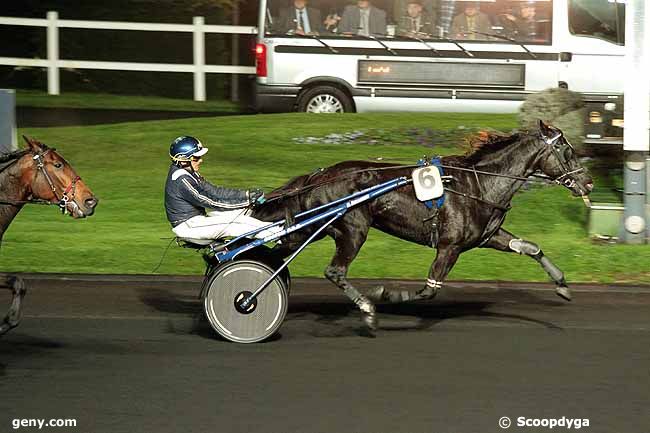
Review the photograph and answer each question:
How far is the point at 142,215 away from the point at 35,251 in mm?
1941

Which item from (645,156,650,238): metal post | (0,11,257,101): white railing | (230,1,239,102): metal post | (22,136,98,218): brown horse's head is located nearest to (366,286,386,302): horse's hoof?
(22,136,98,218): brown horse's head

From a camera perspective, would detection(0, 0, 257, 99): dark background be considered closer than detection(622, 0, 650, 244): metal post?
No

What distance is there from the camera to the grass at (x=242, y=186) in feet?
39.3

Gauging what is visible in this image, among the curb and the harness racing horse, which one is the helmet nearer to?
the harness racing horse

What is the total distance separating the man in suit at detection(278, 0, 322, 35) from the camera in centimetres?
1945

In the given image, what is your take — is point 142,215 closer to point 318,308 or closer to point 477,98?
point 318,308

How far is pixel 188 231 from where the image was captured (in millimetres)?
8945

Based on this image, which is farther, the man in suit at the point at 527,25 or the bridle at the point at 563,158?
the man in suit at the point at 527,25

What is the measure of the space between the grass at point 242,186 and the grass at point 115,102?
3.94 m

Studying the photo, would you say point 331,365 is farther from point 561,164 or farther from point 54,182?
point 561,164

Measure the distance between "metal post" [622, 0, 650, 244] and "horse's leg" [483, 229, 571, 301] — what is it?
Answer: 133 inches

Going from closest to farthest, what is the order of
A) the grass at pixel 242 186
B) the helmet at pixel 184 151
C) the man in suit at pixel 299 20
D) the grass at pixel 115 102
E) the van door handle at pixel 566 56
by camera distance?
the helmet at pixel 184 151, the grass at pixel 242 186, the van door handle at pixel 566 56, the man in suit at pixel 299 20, the grass at pixel 115 102

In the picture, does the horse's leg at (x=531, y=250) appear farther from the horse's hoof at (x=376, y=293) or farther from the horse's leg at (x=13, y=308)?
the horse's leg at (x=13, y=308)

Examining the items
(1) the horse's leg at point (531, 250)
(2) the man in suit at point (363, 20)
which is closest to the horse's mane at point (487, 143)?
(1) the horse's leg at point (531, 250)
